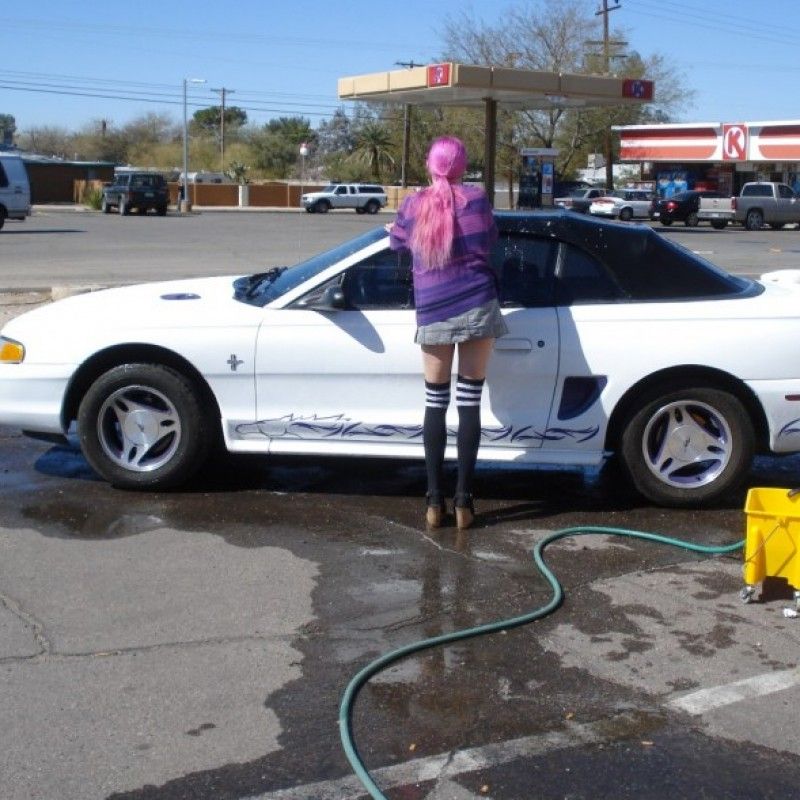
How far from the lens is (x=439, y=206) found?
5.54 meters

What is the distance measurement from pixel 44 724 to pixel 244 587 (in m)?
1.36

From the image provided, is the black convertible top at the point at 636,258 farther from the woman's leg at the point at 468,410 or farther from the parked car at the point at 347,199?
the parked car at the point at 347,199

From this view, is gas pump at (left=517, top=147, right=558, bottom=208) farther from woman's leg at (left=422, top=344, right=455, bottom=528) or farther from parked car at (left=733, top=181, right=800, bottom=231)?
woman's leg at (left=422, top=344, right=455, bottom=528)

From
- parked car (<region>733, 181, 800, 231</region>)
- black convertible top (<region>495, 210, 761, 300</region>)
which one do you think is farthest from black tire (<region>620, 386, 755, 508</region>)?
parked car (<region>733, 181, 800, 231</region>)

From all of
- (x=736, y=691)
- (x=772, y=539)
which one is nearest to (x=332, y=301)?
(x=772, y=539)

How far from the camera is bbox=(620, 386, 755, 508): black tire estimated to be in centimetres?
600

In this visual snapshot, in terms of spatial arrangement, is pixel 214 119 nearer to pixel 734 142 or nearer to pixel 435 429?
pixel 734 142

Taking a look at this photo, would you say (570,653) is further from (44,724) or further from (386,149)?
(386,149)

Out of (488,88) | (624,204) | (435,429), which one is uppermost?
(488,88)

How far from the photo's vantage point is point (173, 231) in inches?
1453

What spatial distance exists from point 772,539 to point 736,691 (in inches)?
37.4

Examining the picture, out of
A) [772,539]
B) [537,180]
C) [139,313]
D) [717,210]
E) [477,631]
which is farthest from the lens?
[717,210]

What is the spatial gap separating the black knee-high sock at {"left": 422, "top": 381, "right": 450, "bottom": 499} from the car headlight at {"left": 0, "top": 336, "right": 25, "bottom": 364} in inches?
85.7

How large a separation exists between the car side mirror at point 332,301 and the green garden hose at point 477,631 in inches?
60.8
